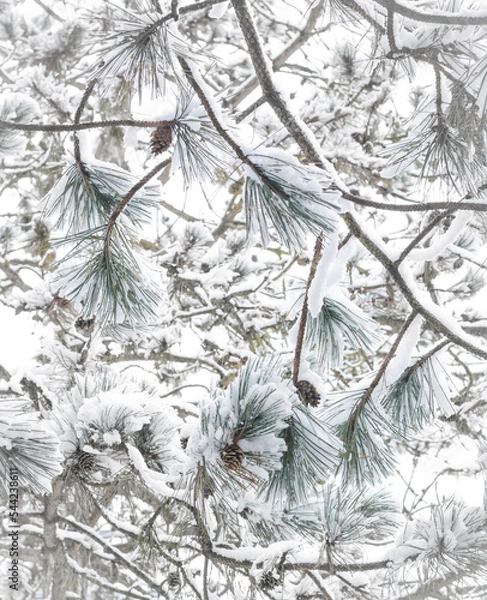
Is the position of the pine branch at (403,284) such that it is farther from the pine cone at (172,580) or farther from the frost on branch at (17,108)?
the frost on branch at (17,108)

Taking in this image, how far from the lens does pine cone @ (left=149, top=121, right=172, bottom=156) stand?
860 millimetres

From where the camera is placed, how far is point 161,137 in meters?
0.86

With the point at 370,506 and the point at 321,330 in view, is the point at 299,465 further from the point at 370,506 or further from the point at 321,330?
the point at 370,506

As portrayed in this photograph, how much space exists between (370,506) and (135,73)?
1.06 metres

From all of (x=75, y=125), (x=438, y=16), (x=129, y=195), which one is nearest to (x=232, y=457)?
(x=129, y=195)

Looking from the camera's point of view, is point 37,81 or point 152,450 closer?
point 152,450

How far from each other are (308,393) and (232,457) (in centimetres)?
19

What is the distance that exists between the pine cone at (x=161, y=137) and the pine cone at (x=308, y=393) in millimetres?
469

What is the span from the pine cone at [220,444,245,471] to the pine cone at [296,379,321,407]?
0.53 ft

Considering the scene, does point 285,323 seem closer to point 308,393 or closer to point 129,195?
point 308,393

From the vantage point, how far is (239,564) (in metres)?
1.13

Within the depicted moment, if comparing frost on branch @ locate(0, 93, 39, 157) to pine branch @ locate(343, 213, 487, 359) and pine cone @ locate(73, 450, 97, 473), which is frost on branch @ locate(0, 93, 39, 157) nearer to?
pine cone @ locate(73, 450, 97, 473)

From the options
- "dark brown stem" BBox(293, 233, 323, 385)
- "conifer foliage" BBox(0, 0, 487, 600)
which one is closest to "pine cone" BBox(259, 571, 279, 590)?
"conifer foliage" BBox(0, 0, 487, 600)

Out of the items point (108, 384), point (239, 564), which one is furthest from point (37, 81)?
point (239, 564)
